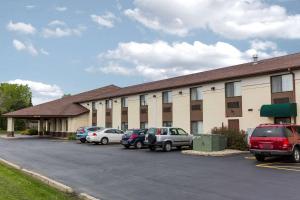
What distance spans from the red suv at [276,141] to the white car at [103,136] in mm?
19295

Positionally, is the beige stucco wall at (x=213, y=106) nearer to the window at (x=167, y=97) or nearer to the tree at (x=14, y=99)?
the window at (x=167, y=97)

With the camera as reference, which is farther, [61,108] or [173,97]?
→ [61,108]

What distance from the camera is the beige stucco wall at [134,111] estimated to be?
39.4 m

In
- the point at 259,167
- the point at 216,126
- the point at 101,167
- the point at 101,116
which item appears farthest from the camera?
the point at 101,116

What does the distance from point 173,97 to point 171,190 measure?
2346 cm

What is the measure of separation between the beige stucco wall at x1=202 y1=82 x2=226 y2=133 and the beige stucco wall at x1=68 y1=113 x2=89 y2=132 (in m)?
25.5

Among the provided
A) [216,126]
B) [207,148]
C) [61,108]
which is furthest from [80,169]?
[61,108]

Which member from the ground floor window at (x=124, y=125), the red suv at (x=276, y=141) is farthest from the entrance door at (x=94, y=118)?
the red suv at (x=276, y=141)

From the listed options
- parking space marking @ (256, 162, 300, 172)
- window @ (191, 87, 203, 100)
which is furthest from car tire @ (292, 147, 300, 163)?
window @ (191, 87, 203, 100)

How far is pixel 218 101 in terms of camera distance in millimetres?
28672

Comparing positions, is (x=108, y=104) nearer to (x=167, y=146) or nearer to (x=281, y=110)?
(x=167, y=146)

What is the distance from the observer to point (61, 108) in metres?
55.1

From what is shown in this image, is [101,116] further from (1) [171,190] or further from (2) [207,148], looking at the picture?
(1) [171,190]

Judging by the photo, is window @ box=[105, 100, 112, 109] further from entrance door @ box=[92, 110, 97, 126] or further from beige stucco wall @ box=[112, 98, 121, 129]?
entrance door @ box=[92, 110, 97, 126]
